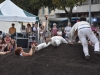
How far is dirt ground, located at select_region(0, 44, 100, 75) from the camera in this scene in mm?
7461

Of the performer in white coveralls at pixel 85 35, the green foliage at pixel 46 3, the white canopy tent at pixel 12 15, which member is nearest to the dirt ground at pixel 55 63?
the performer in white coveralls at pixel 85 35

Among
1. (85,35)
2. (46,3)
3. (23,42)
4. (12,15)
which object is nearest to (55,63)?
(85,35)

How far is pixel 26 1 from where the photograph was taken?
128ft

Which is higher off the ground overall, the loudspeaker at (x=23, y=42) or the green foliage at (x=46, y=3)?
the green foliage at (x=46, y=3)

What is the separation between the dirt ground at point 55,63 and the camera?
294 inches

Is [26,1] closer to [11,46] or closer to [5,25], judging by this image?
[5,25]

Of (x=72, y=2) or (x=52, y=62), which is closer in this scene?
(x=52, y=62)

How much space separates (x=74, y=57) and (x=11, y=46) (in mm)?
7316

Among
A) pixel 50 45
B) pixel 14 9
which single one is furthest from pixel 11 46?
pixel 50 45

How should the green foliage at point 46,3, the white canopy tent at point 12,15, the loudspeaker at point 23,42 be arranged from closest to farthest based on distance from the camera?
1. the white canopy tent at point 12,15
2. the loudspeaker at point 23,42
3. the green foliage at point 46,3

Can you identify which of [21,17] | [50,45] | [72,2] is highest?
[72,2]

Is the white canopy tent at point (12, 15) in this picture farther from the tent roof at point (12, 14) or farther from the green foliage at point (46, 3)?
the green foliage at point (46, 3)

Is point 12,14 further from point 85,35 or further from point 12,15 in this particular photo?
point 85,35

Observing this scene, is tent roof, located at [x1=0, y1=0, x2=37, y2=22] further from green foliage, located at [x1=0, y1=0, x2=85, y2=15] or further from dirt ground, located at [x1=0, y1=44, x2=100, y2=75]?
green foliage, located at [x1=0, y1=0, x2=85, y2=15]
